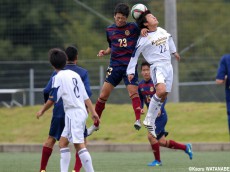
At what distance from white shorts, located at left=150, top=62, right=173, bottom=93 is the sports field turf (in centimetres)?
148

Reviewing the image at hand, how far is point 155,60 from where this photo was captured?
15445 millimetres

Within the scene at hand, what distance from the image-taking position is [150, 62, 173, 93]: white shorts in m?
15.3

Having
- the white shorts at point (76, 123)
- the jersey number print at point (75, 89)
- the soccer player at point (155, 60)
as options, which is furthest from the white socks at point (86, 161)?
the soccer player at point (155, 60)

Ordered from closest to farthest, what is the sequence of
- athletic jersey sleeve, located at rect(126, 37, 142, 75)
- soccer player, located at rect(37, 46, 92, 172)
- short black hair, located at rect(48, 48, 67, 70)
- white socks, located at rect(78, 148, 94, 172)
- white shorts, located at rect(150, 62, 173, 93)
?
white socks, located at rect(78, 148, 94, 172), short black hair, located at rect(48, 48, 67, 70), soccer player, located at rect(37, 46, 92, 172), white shorts, located at rect(150, 62, 173, 93), athletic jersey sleeve, located at rect(126, 37, 142, 75)

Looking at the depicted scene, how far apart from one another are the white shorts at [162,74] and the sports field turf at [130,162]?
1.48m

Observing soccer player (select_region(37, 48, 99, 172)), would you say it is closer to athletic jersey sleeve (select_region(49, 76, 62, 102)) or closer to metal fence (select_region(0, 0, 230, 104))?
athletic jersey sleeve (select_region(49, 76, 62, 102))

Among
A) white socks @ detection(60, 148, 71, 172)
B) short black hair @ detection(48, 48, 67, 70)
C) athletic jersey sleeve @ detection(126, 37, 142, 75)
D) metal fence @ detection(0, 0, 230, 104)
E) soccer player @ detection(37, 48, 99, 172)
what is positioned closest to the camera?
soccer player @ detection(37, 48, 99, 172)

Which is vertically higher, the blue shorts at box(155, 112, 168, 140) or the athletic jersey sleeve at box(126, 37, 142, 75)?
the athletic jersey sleeve at box(126, 37, 142, 75)

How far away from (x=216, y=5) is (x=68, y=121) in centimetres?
2220

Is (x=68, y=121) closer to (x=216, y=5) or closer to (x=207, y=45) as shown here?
(x=207, y=45)

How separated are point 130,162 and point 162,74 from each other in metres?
2.18

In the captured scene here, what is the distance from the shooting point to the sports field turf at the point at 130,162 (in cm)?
1487

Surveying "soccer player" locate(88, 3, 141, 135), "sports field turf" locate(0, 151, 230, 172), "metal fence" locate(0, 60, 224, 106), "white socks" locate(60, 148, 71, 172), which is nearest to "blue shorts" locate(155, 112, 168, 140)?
"sports field turf" locate(0, 151, 230, 172)

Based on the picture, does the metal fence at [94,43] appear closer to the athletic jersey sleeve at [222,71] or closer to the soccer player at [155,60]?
the athletic jersey sleeve at [222,71]
